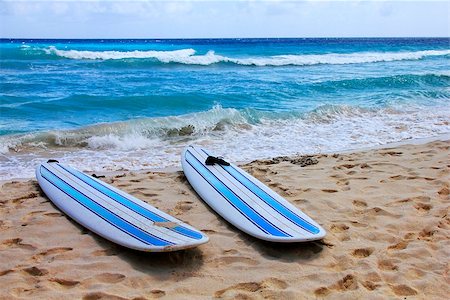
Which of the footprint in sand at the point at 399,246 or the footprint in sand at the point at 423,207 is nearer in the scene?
the footprint in sand at the point at 399,246

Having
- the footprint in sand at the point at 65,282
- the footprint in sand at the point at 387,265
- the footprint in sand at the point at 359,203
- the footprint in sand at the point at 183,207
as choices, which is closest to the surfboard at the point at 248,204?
the footprint in sand at the point at 183,207

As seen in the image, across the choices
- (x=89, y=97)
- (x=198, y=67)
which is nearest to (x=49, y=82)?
(x=89, y=97)

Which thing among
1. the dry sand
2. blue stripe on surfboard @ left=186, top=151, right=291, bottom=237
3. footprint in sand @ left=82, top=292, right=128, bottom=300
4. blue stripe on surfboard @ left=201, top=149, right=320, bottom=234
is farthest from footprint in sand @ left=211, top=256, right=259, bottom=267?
footprint in sand @ left=82, top=292, right=128, bottom=300

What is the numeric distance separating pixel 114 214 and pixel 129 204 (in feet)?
0.74

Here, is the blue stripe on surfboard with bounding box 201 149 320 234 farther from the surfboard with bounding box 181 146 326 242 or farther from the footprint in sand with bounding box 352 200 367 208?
the footprint in sand with bounding box 352 200 367 208

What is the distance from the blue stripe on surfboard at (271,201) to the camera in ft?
11.4

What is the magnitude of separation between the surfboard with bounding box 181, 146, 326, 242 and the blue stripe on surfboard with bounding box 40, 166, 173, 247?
758 mm

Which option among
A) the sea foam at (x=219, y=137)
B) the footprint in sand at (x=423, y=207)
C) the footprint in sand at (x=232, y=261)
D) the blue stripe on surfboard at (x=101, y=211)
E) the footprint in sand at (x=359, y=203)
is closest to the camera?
the footprint in sand at (x=232, y=261)

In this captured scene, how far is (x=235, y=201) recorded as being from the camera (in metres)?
4.02

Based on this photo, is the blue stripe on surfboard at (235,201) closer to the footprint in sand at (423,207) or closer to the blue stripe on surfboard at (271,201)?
the blue stripe on surfboard at (271,201)

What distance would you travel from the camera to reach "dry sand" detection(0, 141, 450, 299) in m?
2.79

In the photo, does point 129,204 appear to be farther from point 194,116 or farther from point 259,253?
point 194,116

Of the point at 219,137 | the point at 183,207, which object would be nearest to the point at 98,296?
the point at 183,207

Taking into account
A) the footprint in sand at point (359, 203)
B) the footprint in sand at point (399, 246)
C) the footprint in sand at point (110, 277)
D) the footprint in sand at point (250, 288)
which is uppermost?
the footprint in sand at point (359, 203)
